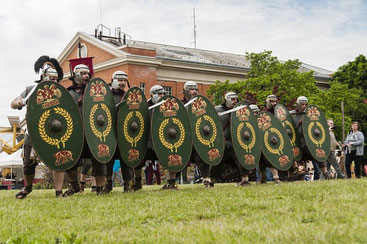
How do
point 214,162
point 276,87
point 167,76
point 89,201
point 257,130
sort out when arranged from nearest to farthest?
point 89,201, point 214,162, point 257,130, point 276,87, point 167,76

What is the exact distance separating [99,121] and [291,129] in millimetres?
4737

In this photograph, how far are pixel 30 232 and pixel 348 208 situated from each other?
112 inches

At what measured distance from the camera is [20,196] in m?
8.24

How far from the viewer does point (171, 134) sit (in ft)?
28.1

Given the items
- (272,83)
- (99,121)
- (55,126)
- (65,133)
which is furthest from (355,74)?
(55,126)

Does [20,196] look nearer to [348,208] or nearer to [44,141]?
[44,141]

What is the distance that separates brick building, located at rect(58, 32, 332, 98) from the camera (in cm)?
3466

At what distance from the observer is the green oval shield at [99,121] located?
780 centimetres

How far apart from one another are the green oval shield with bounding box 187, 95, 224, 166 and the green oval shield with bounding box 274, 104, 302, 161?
6.50ft

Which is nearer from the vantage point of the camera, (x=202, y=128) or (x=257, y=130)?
(x=202, y=128)

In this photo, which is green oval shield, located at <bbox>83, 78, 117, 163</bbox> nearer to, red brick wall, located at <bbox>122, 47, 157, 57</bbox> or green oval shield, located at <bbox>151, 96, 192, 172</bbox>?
green oval shield, located at <bbox>151, 96, 192, 172</bbox>

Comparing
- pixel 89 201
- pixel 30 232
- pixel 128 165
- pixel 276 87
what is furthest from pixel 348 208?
pixel 276 87

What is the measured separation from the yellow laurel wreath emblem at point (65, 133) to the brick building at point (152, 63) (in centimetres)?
2546

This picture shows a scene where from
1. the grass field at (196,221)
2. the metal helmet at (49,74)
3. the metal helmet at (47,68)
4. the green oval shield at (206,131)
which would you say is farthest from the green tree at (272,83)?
the grass field at (196,221)
